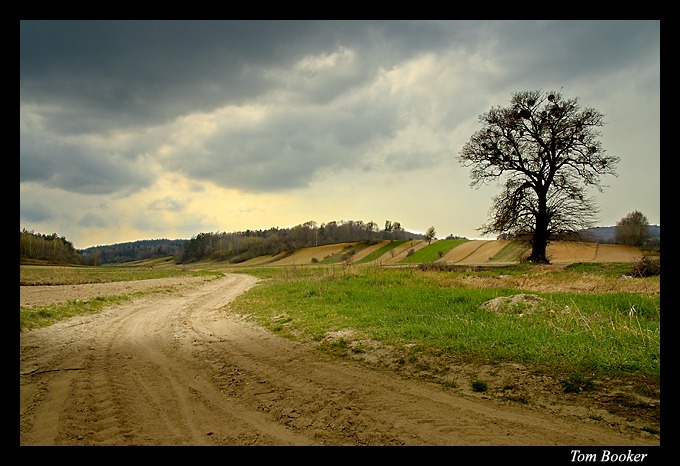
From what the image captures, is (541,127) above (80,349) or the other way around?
above

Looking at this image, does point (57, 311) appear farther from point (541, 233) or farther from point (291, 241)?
point (291, 241)

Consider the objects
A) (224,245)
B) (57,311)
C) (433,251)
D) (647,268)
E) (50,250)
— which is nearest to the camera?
(57,311)

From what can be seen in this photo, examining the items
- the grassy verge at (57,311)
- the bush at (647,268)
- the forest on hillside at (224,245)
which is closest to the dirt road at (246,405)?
the grassy verge at (57,311)

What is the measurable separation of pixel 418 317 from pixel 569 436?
6.08 m

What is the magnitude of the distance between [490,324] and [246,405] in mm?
6147

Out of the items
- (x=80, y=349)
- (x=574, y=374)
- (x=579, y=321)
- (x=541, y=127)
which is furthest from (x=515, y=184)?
(x=80, y=349)

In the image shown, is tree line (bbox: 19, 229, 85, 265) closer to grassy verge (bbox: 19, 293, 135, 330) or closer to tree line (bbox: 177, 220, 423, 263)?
tree line (bbox: 177, 220, 423, 263)

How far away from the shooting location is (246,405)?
5.09 meters

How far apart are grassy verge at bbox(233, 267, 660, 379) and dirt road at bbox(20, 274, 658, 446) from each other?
185 centimetres

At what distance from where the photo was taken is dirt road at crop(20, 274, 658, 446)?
4.05 metres

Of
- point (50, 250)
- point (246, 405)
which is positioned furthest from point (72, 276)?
point (50, 250)

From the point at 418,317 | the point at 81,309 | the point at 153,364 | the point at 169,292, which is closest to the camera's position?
the point at 153,364

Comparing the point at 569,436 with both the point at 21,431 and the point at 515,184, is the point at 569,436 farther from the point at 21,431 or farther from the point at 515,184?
the point at 515,184

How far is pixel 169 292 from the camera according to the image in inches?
930
